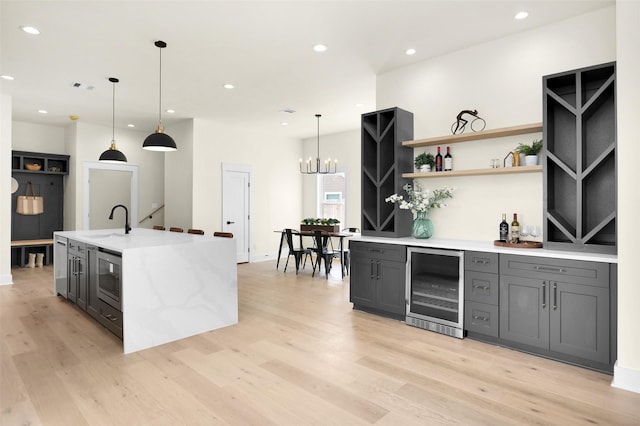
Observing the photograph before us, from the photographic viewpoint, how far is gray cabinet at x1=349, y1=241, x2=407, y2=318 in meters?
4.05

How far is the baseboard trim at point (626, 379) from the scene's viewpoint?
8.39 ft

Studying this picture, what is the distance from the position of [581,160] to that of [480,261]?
45.6 inches

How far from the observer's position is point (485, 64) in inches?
156

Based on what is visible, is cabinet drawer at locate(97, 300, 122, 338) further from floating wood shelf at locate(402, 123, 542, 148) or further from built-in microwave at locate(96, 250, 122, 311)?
floating wood shelf at locate(402, 123, 542, 148)

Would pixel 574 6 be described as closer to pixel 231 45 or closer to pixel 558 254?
pixel 558 254

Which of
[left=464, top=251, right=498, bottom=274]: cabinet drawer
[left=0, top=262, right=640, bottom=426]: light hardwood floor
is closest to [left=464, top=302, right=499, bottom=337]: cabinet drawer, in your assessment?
[left=0, top=262, right=640, bottom=426]: light hardwood floor

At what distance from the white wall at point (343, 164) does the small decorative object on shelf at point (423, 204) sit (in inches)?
147

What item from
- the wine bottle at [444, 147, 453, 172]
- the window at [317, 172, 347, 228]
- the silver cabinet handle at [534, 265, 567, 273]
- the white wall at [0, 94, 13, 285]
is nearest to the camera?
the silver cabinet handle at [534, 265, 567, 273]

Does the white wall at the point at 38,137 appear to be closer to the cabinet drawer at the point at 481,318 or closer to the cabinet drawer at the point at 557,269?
the cabinet drawer at the point at 481,318

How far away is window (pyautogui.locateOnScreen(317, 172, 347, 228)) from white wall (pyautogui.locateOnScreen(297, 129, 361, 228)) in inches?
4.8

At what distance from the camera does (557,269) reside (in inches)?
118

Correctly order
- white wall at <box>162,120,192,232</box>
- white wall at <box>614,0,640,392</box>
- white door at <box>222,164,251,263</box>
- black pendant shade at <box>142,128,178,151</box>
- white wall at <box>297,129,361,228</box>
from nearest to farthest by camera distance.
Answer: white wall at <box>614,0,640,392</box> < black pendant shade at <box>142,128,178,151</box> < white wall at <box>162,120,192,232</box> < white door at <box>222,164,251,263</box> < white wall at <box>297,129,361,228</box>

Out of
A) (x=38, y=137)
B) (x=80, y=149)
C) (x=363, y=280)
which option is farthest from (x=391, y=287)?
(x=38, y=137)

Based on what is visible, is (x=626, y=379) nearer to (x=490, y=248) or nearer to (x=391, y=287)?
(x=490, y=248)
